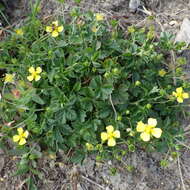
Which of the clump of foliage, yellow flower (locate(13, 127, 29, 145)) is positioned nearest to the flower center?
the clump of foliage

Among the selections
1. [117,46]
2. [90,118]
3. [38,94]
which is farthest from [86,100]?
[117,46]

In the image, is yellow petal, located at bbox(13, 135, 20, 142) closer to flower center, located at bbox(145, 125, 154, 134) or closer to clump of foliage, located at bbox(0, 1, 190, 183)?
clump of foliage, located at bbox(0, 1, 190, 183)

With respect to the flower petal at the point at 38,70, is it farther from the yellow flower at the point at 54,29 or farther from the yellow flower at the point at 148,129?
the yellow flower at the point at 148,129

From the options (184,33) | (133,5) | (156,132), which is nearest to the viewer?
(156,132)

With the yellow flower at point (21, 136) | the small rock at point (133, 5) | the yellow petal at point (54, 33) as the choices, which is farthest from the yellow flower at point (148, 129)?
the small rock at point (133, 5)

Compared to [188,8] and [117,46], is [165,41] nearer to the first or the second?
[117,46]

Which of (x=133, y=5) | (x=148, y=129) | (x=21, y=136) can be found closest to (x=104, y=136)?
(x=148, y=129)

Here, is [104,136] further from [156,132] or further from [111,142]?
[156,132]
